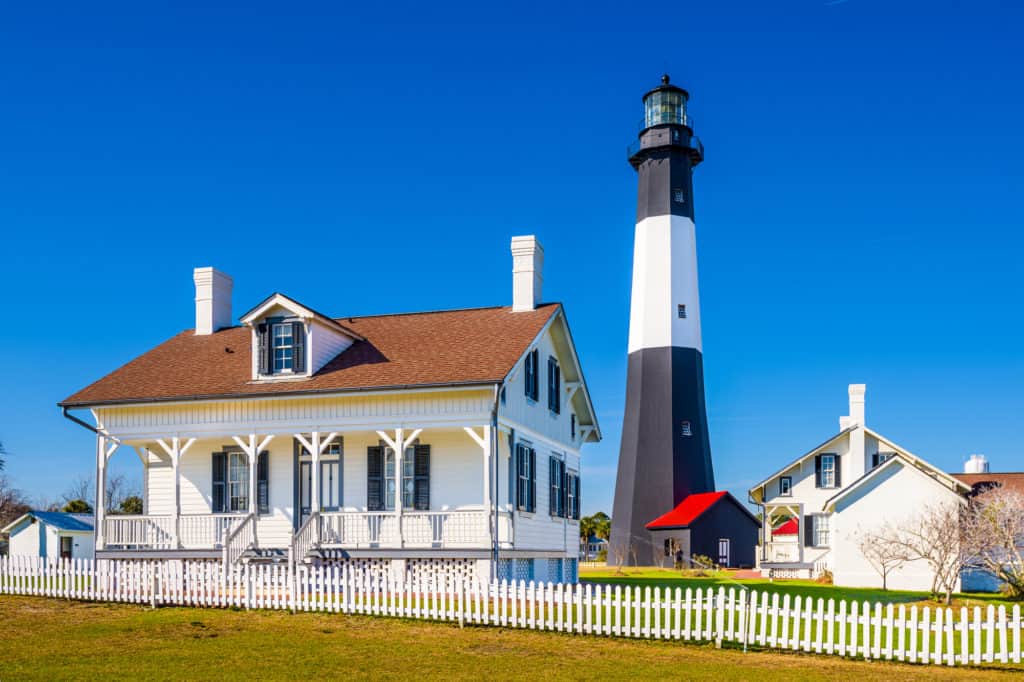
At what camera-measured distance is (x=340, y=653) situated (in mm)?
15945

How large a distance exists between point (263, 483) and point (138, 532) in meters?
2.96

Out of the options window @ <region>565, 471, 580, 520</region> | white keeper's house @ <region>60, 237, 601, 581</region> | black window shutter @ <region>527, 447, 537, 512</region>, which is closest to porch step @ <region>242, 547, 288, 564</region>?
white keeper's house @ <region>60, 237, 601, 581</region>

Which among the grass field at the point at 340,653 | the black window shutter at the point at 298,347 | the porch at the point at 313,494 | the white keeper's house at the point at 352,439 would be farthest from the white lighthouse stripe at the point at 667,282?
the grass field at the point at 340,653

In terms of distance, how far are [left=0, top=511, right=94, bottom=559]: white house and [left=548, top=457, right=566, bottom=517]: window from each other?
26.5m

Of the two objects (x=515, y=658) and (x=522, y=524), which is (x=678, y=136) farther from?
(x=515, y=658)

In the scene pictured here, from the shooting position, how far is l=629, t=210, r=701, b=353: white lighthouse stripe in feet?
153

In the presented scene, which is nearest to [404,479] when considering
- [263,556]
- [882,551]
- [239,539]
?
[263,556]

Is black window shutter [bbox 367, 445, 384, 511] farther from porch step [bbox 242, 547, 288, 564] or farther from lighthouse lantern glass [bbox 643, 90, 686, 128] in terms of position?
lighthouse lantern glass [bbox 643, 90, 686, 128]

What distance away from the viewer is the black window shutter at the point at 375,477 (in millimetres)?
24875

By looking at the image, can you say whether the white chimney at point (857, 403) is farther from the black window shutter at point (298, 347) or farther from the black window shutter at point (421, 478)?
the black window shutter at point (298, 347)

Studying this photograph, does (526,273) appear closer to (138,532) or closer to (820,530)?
(138,532)

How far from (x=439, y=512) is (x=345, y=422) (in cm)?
287

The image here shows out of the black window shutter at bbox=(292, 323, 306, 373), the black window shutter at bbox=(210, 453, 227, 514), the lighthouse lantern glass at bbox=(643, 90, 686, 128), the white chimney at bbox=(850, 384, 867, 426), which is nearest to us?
the black window shutter at bbox=(292, 323, 306, 373)

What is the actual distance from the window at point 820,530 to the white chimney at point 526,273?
23326mm
